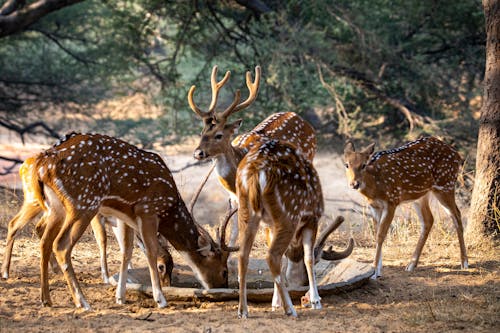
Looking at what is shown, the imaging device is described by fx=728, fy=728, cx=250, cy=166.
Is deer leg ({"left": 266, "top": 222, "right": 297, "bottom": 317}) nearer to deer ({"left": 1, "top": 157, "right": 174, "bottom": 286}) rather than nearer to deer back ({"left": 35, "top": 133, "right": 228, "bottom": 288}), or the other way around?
deer back ({"left": 35, "top": 133, "right": 228, "bottom": 288})

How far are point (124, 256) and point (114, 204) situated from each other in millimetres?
556

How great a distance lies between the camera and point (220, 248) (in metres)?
7.02

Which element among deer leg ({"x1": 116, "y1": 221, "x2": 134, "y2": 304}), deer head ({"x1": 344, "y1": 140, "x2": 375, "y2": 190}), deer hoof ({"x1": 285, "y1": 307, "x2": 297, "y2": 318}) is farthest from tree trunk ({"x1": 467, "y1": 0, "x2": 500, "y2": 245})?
deer leg ({"x1": 116, "y1": 221, "x2": 134, "y2": 304})

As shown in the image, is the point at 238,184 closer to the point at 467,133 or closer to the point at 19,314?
the point at 19,314

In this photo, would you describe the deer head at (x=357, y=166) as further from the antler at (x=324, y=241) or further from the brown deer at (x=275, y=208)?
the brown deer at (x=275, y=208)

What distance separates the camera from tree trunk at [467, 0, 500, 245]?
870 cm

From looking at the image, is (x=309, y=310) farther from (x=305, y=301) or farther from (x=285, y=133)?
(x=285, y=133)

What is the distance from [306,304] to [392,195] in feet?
6.69

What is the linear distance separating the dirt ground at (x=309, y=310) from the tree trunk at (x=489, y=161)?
0.32 m

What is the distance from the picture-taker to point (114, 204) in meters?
6.61

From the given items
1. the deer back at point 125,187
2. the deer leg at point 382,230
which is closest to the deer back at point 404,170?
the deer leg at point 382,230

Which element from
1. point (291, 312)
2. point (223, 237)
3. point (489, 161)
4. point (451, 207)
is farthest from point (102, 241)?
point (489, 161)

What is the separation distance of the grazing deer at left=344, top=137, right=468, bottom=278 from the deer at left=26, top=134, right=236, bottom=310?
177 cm

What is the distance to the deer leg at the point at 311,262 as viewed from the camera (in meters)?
6.26
